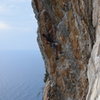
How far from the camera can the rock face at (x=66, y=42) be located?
614 inches

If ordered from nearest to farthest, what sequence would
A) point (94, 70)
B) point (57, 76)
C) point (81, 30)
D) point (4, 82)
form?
point (94, 70) < point (81, 30) < point (57, 76) < point (4, 82)

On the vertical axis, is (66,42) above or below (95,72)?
above

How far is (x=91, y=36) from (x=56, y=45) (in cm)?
535

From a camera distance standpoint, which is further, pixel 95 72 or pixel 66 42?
pixel 66 42

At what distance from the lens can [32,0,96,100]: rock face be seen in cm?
1559

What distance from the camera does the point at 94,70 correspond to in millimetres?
9258

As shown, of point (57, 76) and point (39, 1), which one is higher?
point (39, 1)

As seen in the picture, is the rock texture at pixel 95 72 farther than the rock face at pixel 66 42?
No

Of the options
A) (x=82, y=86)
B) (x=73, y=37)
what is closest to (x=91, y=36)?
(x=73, y=37)

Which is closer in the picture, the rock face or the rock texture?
the rock texture

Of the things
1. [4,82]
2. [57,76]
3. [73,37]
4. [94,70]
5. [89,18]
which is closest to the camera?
[94,70]

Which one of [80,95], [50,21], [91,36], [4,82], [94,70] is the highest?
[50,21]

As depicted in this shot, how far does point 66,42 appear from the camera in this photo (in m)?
18.3

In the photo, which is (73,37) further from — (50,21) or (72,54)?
(50,21)
